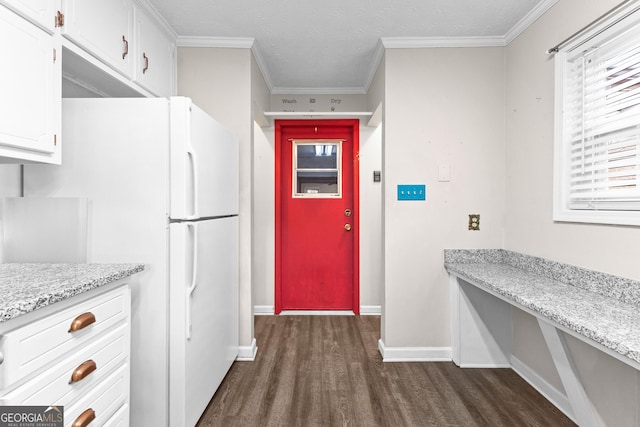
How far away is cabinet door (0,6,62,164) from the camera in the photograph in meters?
1.25

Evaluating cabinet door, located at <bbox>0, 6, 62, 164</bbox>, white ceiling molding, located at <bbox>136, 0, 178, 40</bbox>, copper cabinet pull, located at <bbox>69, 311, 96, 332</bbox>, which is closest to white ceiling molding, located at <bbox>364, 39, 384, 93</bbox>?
white ceiling molding, located at <bbox>136, 0, 178, 40</bbox>

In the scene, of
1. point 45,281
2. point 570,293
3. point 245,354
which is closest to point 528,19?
point 570,293

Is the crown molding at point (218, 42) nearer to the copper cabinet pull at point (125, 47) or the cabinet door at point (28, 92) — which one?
the copper cabinet pull at point (125, 47)

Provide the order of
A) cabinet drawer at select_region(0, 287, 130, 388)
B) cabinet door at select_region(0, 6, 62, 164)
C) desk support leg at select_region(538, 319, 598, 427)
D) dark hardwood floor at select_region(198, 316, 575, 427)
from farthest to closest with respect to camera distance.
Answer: dark hardwood floor at select_region(198, 316, 575, 427) → desk support leg at select_region(538, 319, 598, 427) → cabinet door at select_region(0, 6, 62, 164) → cabinet drawer at select_region(0, 287, 130, 388)

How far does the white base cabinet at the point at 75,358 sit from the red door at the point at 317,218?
240cm

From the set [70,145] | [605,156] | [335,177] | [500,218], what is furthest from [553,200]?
[70,145]

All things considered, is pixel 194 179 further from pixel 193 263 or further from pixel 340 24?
pixel 340 24

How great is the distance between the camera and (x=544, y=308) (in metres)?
1.47

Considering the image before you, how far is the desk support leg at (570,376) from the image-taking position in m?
1.51

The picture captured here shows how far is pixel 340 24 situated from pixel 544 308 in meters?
2.17

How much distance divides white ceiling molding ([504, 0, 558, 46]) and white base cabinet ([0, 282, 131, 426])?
9.35 ft

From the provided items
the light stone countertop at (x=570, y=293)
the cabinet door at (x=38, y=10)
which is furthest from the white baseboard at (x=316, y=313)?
the cabinet door at (x=38, y=10)

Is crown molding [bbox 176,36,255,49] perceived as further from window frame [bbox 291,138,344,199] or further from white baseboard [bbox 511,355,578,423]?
white baseboard [bbox 511,355,578,423]

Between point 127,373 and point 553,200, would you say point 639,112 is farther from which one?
point 127,373
